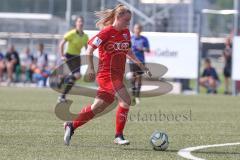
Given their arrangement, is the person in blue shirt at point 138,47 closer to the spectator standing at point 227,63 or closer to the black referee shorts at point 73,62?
the black referee shorts at point 73,62

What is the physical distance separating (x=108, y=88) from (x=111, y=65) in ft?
1.12

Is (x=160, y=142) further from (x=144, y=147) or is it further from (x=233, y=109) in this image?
(x=233, y=109)

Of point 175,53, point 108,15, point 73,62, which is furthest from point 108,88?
point 175,53

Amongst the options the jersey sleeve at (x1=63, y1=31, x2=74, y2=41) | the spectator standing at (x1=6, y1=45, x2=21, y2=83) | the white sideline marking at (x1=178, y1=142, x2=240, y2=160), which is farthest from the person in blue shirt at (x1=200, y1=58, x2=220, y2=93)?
the white sideline marking at (x1=178, y1=142, x2=240, y2=160)

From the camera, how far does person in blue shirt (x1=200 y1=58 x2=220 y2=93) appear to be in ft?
83.4

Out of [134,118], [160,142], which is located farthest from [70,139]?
[134,118]

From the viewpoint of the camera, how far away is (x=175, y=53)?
24.7 meters

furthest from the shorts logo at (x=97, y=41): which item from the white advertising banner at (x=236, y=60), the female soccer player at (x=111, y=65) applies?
the white advertising banner at (x=236, y=60)

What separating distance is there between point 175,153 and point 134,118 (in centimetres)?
526

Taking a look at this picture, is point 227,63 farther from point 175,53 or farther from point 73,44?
point 73,44

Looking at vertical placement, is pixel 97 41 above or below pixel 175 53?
above

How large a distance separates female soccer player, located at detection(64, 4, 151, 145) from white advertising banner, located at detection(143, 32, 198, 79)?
47.9 ft

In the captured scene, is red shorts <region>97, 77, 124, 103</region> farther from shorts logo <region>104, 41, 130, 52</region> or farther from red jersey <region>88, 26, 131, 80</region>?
shorts logo <region>104, 41, 130, 52</region>

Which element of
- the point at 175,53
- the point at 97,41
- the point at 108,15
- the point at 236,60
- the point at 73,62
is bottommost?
the point at 236,60
